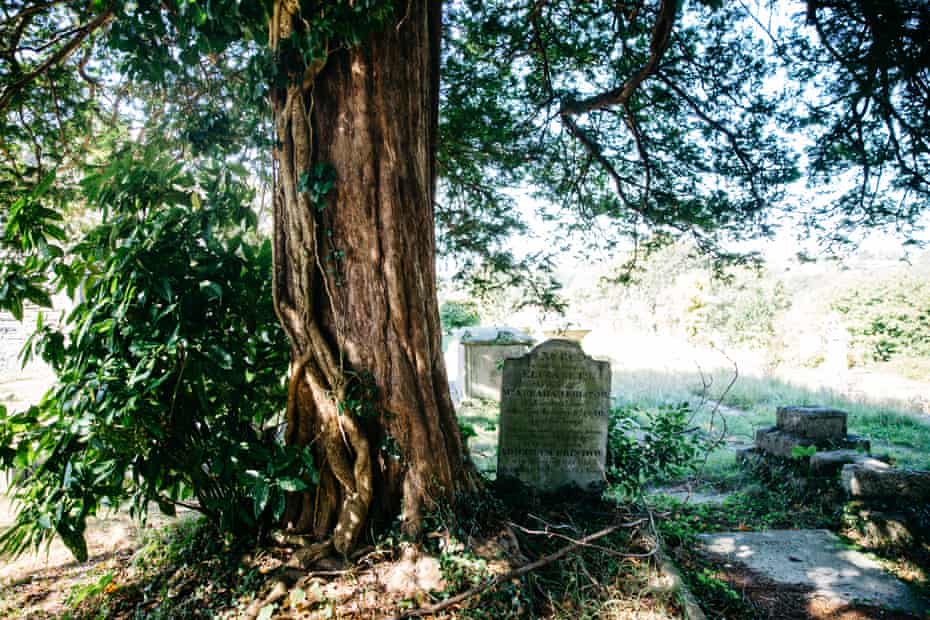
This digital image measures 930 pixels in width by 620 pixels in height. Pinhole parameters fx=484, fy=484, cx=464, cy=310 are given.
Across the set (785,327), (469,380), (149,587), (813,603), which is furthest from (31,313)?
(785,327)

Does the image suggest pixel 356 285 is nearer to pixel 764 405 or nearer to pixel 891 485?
pixel 891 485

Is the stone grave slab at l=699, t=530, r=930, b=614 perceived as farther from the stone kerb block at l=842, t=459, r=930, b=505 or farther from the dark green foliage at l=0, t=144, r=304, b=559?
the dark green foliage at l=0, t=144, r=304, b=559

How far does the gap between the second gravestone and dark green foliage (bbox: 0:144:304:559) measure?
2012 millimetres

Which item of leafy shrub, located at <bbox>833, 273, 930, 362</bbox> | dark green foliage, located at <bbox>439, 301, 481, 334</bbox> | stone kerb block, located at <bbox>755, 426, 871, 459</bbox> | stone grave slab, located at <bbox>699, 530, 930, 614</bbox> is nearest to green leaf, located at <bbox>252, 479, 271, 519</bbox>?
stone grave slab, located at <bbox>699, 530, 930, 614</bbox>

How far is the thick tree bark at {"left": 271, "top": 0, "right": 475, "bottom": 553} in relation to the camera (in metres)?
2.67

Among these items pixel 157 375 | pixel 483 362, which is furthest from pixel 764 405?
pixel 157 375

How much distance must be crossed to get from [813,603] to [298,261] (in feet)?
12.3

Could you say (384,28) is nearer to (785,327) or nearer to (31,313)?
(31,313)

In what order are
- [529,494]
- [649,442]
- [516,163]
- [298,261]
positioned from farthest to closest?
[516,163] → [649,442] → [529,494] → [298,261]

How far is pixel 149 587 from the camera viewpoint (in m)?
2.68

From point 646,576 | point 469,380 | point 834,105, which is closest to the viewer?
point 646,576

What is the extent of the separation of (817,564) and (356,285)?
3828mm

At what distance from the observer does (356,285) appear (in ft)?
8.95

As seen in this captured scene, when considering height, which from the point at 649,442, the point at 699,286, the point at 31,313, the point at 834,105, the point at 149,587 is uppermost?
the point at 834,105
